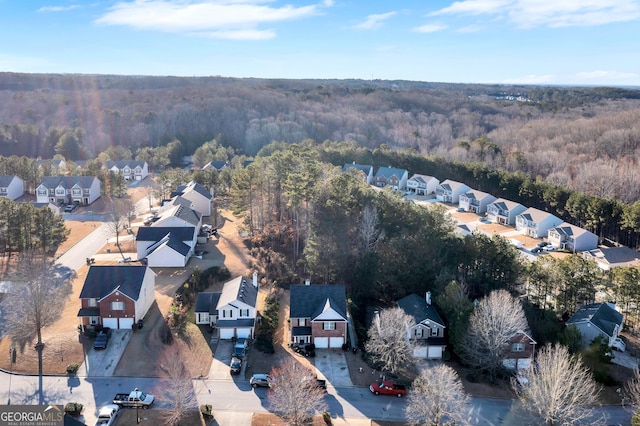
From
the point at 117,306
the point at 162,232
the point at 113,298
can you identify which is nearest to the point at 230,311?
the point at 117,306

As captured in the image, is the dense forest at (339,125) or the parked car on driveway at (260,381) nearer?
the parked car on driveway at (260,381)

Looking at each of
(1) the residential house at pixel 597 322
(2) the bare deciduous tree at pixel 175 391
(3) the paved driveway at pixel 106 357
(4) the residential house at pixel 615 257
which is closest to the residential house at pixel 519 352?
(1) the residential house at pixel 597 322

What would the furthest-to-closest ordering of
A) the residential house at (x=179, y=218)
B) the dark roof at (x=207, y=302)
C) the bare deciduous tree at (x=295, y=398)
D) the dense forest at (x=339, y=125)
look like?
the dense forest at (x=339, y=125) < the residential house at (x=179, y=218) < the dark roof at (x=207, y=302) < the bare deciduous tree at (x=295, y=398)

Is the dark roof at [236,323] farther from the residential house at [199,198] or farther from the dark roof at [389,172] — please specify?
the dark roof at [389,172]

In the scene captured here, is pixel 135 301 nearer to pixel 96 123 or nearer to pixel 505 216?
pixel 505 216

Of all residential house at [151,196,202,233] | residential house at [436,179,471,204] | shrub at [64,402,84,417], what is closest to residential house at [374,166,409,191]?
residential house at [436,179,471,204]

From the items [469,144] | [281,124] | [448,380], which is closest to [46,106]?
[281,124]
